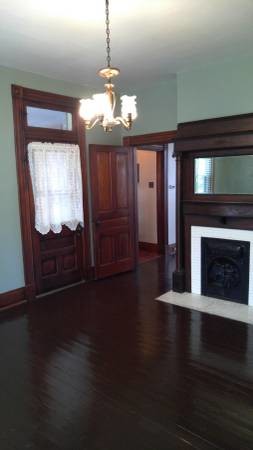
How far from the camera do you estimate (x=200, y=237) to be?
3.97 metres

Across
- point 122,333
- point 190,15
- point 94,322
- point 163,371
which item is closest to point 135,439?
point 163,371

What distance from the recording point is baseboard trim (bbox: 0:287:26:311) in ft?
12.6

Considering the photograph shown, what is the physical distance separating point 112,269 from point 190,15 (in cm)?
349

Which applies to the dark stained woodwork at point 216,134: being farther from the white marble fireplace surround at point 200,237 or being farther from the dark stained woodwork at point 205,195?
the white marble fireplace surround at point 200,237

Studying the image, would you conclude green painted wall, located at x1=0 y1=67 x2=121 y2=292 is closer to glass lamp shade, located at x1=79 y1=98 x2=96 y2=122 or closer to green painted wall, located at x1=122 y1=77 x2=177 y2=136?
green painted wall, located at x1=122 y1=77 x2=177 y2=136

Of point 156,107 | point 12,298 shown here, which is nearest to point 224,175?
point 156,107

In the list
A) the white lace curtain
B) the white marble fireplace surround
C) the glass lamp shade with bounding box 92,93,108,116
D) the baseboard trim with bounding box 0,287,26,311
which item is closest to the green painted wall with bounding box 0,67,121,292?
the baseboard trim with bounding box 0,287,26,311

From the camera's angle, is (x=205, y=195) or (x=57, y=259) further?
(x=57, y=259)

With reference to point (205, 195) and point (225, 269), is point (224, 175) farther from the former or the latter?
point (225, 269)

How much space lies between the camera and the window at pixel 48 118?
3973 millimetres

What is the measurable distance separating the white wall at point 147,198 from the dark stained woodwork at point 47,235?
1974mm

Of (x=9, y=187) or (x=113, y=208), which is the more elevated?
(x=9, y=187)

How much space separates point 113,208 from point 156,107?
1613 millimetres

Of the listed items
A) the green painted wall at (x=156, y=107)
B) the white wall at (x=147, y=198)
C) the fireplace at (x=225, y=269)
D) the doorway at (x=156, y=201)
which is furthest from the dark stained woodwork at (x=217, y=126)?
the white wall at (x=147, y=198)
